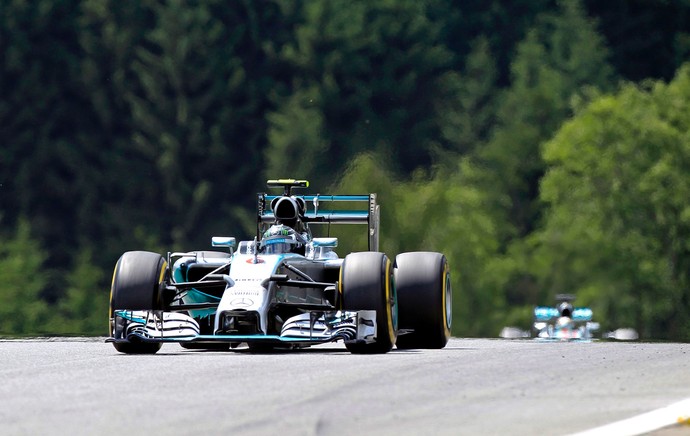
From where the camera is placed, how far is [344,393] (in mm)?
13070

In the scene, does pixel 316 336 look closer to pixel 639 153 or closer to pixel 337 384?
pixel 337 384

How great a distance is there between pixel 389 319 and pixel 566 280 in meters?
42.6

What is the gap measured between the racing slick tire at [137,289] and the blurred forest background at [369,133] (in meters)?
40.7

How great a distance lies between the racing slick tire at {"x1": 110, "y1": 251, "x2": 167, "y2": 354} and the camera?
770 inches

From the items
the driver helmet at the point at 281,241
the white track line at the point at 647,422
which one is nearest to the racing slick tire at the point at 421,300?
the driver helmet at the point at 281,241

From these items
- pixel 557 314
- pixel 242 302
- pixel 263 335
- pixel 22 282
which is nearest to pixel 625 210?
pixel 22 282

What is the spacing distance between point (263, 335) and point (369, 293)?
118 centimetres

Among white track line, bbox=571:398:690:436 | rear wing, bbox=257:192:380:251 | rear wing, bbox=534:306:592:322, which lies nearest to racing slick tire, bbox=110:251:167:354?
rear wing, bbox=257:192:380:251

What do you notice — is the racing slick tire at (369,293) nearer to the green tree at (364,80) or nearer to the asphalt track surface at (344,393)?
the asphalt track surface at (344,393)

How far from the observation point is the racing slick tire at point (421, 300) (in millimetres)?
20469

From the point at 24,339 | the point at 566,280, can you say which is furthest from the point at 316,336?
the point at 566,280

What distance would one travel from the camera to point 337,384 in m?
13.9

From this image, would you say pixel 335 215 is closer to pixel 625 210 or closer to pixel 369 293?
pixel 369 293

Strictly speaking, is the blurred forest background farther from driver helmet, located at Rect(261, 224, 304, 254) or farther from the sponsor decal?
the sponsor decal
